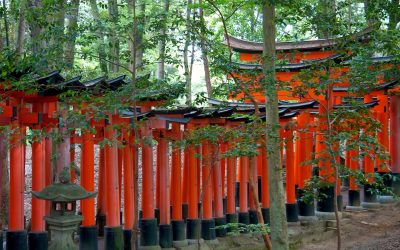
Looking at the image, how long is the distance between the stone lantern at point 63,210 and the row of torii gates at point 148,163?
81cm

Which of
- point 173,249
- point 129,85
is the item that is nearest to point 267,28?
point 129,85

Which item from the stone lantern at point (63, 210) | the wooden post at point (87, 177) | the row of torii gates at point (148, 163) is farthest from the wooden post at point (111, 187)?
the stone lantern at point (63, 210)

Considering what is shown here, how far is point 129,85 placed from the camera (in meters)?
8.54

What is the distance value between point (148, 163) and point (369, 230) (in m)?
6.27

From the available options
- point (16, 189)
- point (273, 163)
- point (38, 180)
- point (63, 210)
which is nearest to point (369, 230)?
point (273, 163)

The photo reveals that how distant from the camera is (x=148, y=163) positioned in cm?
→ 1282

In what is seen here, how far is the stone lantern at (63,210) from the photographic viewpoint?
8094 mm

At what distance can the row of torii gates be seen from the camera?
10375 millimetres

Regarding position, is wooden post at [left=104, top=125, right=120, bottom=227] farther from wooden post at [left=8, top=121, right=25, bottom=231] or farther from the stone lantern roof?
the stone lantern roof

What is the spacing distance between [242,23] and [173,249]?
33.8ft

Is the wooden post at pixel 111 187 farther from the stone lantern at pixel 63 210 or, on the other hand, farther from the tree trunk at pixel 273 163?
the tree trunk at pixel 273 163

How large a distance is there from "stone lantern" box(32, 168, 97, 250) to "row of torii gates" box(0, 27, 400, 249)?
2.65 feet

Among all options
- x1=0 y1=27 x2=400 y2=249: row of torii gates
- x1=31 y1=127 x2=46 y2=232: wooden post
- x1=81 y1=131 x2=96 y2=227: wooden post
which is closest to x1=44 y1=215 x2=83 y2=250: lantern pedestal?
x1=0 y1=27 x2=400 y2=249: row of torii gates

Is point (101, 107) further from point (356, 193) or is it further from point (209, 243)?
point (356, 193)
